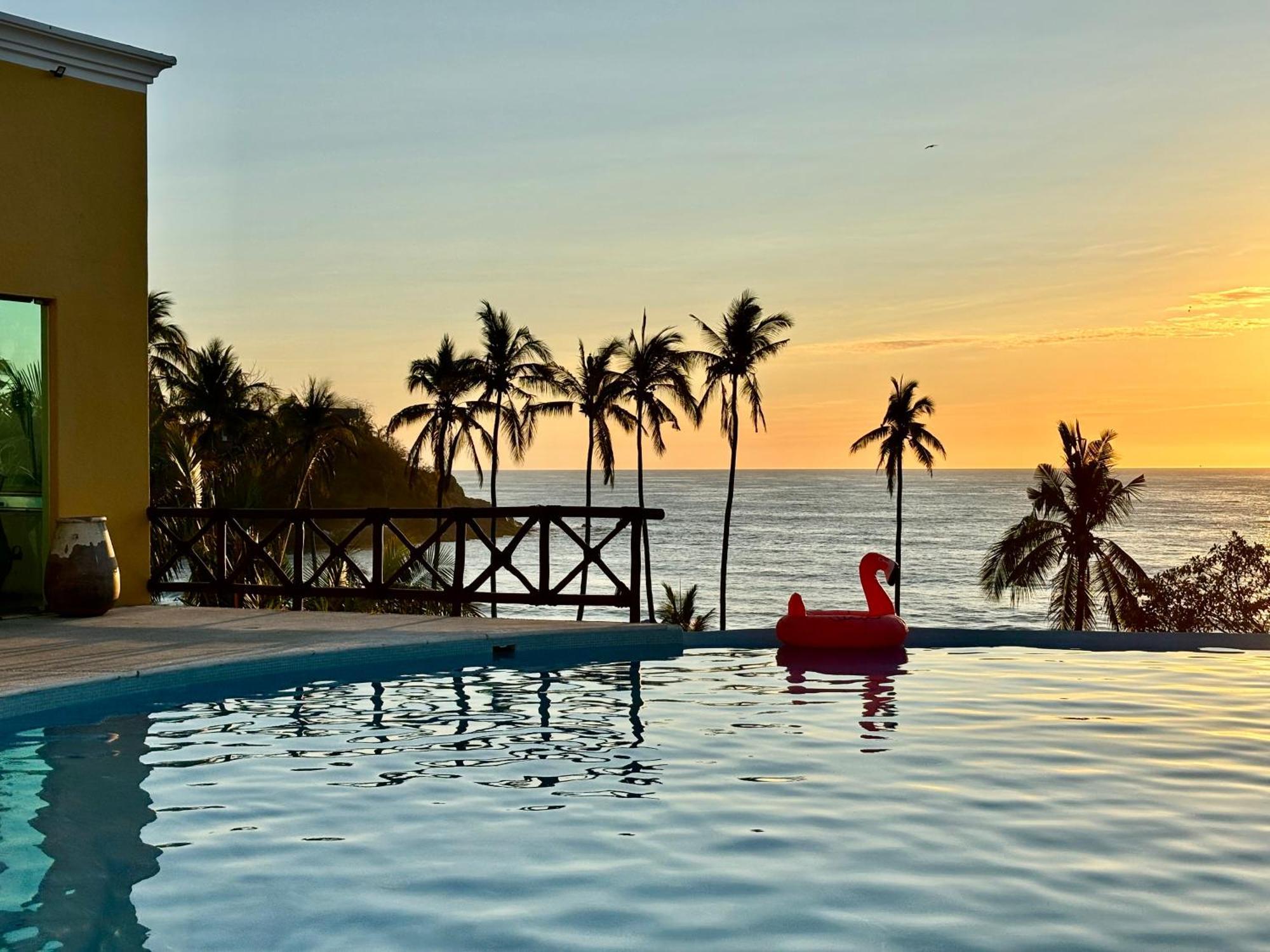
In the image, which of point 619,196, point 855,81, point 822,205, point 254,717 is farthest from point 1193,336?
point 254,717

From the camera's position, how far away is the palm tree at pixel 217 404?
4188 centimetres

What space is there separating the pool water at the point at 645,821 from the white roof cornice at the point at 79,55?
6.52 metres

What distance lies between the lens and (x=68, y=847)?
5.23 meters

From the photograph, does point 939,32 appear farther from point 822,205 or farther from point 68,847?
point 68,847

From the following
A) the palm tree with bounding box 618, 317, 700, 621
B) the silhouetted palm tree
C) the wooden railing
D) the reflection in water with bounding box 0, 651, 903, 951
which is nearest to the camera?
the reflection in water with bounding box 0, 651, 903, 951

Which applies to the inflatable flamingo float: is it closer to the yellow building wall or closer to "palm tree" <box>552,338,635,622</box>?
the yellow building wall

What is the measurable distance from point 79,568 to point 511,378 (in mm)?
40037

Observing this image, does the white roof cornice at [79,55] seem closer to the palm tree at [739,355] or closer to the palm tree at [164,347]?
the palm tree at [164,347]

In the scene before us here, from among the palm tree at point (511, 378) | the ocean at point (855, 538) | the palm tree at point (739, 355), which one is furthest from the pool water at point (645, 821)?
the palm tree at point (511, 378)

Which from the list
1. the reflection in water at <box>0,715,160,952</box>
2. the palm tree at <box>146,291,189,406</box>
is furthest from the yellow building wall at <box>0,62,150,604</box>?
the palm tree at <box>146,291,189,406</box>

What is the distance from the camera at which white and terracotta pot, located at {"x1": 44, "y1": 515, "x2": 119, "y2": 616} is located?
37.2ft

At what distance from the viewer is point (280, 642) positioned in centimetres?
986

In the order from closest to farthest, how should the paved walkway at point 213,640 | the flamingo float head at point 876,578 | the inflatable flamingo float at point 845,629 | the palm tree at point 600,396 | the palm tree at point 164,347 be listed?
the paved walkway at point 213,640 < the inflatable flamingo float at point 845,629 < the flamingo float head at point 876,578 < the palm tree at point 164,347 < the palm tree at point 600,396

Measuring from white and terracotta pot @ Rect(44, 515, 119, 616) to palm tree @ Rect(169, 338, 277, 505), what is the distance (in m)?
30.5
